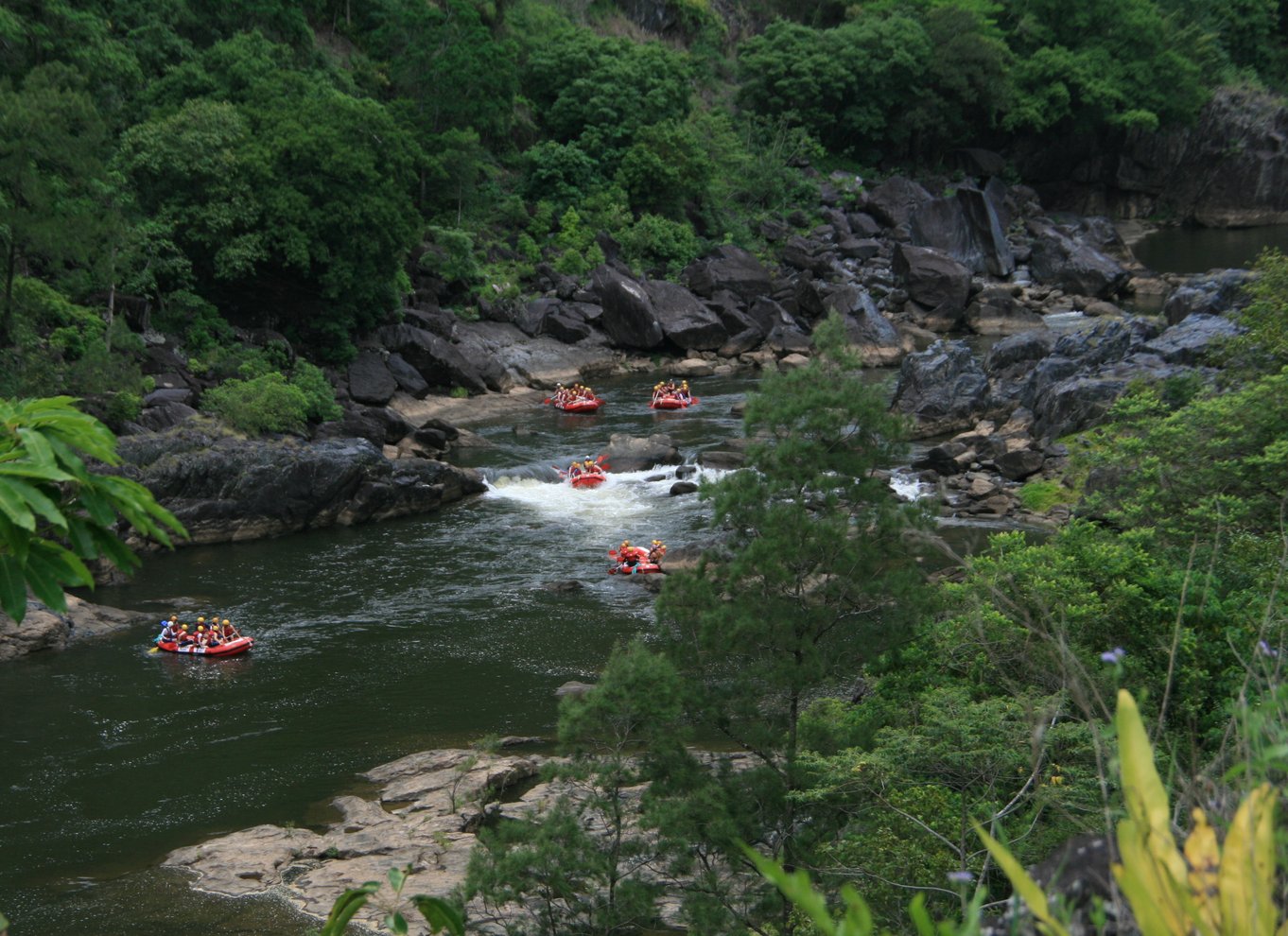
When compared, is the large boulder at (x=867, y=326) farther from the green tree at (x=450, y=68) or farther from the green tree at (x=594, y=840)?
the green tree at (x=594, y=840)

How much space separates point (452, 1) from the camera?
5938 centimetres

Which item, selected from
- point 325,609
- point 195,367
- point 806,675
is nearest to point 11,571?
point 806,675

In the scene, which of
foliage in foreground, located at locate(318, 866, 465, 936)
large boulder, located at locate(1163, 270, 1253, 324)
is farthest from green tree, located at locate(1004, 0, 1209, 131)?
foliage in foreground, located at locate(318, 866, 465, 936)

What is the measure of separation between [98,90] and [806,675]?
40.3m

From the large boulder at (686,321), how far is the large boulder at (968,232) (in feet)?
57.5

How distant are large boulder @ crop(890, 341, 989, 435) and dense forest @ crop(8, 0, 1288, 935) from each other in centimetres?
869

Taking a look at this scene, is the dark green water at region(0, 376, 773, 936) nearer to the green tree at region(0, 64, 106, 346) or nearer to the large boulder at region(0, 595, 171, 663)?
the large boulder at region(0, 595, 171, 663)

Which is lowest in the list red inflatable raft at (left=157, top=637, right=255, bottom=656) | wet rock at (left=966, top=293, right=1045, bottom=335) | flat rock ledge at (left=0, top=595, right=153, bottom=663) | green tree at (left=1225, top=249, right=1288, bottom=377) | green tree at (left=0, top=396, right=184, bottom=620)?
red inflatable raft at (left=157, top=637, right=255, bottom=656)

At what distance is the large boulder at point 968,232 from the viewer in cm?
6725

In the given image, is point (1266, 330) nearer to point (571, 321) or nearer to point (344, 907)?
point (344, 907)

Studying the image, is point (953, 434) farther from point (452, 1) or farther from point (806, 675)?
point (452, 1)

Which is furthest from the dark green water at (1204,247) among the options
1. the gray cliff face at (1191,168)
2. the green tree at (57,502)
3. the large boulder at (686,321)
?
the green tree at (57,502)

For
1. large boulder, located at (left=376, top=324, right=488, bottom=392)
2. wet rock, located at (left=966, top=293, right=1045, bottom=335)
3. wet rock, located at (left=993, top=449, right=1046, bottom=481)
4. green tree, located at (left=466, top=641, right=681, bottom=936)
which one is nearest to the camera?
green tree, located at (left=466, top=641, right=681, bottom=936)

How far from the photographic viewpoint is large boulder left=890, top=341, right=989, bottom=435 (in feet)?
138
